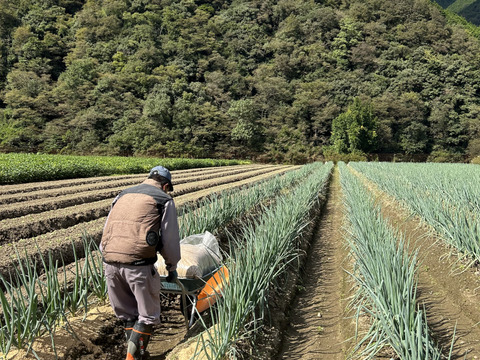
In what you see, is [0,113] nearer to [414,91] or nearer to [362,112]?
[362,112]

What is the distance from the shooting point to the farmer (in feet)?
6.23

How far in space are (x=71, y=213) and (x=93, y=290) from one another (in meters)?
3.38

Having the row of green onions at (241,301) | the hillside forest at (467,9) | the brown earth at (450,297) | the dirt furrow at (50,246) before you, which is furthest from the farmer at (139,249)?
the hillside forest at (467,9)

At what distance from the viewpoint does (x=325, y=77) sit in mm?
50500

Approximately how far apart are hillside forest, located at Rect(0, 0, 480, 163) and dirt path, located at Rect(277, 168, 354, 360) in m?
26.3

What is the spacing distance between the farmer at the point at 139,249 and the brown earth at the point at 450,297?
5.14 feet

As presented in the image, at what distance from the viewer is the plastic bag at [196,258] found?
232 cm

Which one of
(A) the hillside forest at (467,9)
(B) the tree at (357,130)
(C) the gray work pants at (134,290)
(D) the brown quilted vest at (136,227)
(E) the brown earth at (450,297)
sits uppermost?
(A) the hillside forest at (467,9)

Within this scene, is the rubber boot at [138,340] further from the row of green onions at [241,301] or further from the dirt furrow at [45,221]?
the dirt furrow at [45,221]

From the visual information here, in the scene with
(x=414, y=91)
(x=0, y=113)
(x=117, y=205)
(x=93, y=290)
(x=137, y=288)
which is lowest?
(x=93, y=290)

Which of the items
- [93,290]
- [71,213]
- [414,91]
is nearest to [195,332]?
[93,290]

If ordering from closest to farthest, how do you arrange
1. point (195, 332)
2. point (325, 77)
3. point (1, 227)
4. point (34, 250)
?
1. point (195, 332)
2. point (34, 250)
3. point (1, 227)
4. point (325, 77)

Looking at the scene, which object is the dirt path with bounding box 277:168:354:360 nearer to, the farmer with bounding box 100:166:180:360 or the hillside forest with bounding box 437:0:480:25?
the farmer with bounding box 100:166:180:360

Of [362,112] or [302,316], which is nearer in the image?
[302,316]
